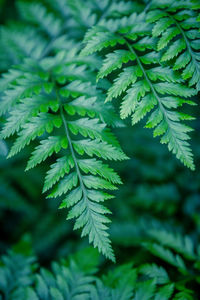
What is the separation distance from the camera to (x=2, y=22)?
3.81 m

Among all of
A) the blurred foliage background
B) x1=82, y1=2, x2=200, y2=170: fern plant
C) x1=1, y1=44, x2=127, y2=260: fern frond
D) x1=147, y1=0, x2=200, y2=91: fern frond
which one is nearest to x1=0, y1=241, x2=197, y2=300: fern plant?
x1=1, y1=44, x2=127, y2=260: fern frond

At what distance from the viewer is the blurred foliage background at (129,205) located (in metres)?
2.75

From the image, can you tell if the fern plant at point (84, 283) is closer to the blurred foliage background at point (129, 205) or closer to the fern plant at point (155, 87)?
the blurred foliage background at point (129, 205)

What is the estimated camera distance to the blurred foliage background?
2.75 m

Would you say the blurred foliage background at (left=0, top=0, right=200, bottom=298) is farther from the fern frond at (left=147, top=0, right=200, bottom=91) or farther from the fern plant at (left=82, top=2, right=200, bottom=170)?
the fern frond at (left=147, top=0, right=200, bottom=91)

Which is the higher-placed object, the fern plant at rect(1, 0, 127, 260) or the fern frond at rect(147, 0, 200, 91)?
the fern frond at rect(147, 0, 200, 91)

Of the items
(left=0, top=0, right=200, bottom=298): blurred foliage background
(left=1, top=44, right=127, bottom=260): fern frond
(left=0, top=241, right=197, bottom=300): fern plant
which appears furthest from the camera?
(left=0, top=0, right=200, bottom=298): blurred foliage background

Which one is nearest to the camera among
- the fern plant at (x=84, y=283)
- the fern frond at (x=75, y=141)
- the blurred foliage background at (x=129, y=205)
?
the fern frond at (x=75, y=141)

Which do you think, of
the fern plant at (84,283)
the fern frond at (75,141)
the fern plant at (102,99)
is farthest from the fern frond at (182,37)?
the fern plant at (84,283)

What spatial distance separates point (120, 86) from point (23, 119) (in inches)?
24.6

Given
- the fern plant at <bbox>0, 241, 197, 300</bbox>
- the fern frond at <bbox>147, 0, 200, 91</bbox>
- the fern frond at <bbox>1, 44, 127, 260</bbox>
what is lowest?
the fern plant at <bbox>0, 241, 197, 300</bbox>

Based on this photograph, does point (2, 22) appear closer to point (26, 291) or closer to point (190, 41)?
point (190, 41)

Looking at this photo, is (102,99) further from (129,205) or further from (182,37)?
(129,205)

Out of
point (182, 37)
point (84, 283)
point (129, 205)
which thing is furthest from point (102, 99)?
point (129, 205)
